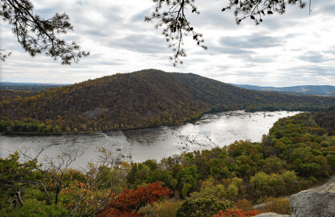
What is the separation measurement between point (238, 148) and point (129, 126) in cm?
6505

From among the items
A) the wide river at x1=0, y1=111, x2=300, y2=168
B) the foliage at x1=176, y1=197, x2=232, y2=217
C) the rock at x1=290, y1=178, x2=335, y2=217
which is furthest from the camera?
the wide river at x1=0, y1=111, x2=300, y2=168

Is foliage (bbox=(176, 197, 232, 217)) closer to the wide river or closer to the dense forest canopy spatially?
the dense forest canopy

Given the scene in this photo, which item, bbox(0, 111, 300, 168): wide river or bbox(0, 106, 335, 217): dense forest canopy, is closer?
bbox(0, 106, 335, 217): dense forest canopy

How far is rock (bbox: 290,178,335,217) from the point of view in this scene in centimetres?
453

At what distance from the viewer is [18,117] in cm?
Answer: 9575

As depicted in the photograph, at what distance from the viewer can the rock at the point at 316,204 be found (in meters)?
4.53

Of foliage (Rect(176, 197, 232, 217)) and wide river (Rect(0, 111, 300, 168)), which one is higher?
foliage (Rect(176, 197, 232, 217))

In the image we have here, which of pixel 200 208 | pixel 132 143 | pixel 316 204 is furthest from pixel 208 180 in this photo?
pixel 132 143

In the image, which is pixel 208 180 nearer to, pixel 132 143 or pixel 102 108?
pixel 132 143

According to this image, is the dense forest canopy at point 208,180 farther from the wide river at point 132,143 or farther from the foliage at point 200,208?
the wide river at point 132,143

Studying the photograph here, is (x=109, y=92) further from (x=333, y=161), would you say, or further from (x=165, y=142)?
(x=333, y=161)

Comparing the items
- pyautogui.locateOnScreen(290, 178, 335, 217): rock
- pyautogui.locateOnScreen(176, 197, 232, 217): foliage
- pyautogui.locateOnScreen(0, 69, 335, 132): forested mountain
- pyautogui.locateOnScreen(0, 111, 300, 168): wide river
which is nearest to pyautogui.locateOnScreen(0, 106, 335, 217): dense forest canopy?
pyautogui.locateOnScreen(176, 197, 232, 217): foliage

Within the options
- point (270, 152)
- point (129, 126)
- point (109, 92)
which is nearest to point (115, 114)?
point (129, 126)

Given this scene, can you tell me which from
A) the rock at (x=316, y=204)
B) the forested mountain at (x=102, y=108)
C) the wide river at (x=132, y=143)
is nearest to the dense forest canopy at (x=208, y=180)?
the rock at (x=316, y=204)
